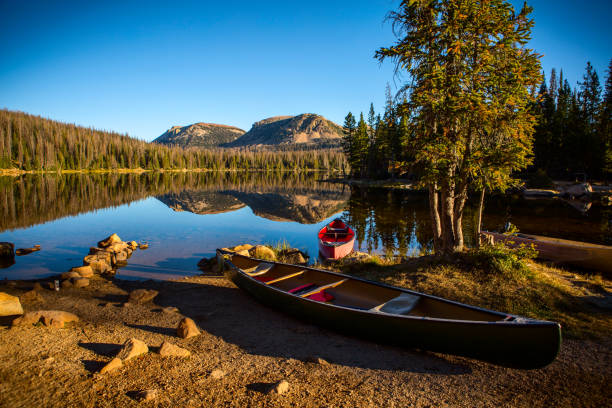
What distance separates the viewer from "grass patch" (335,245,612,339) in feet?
22.2

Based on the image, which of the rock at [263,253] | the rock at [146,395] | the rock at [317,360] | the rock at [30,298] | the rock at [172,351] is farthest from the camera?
the rock at [263,253]

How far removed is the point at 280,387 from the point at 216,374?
116 cm

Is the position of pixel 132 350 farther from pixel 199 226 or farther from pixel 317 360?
pixel 199 226

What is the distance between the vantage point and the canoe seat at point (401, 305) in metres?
6.31

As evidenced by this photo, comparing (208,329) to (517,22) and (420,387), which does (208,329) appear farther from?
(517,22)

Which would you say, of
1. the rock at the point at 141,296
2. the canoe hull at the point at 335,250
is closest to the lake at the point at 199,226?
the canoe hull at the point at 335,250

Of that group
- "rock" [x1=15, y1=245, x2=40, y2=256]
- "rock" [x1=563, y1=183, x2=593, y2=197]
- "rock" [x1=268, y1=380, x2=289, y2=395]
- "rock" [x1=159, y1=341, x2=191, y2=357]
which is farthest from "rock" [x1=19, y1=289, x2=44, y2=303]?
"rock" [x1=563, y1=183, x2=593, y2=197]

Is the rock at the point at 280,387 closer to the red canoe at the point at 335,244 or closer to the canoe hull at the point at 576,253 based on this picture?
the canoe hull at the point at 576,253

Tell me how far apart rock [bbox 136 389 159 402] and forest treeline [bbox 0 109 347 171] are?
10781 cm

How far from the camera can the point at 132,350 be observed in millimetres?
5340

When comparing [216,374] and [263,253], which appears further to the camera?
[263,253]

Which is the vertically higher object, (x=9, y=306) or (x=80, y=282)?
(x=9, y=306)

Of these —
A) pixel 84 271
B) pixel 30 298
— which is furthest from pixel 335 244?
pixel 30 298

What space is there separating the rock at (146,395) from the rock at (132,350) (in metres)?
1.11
